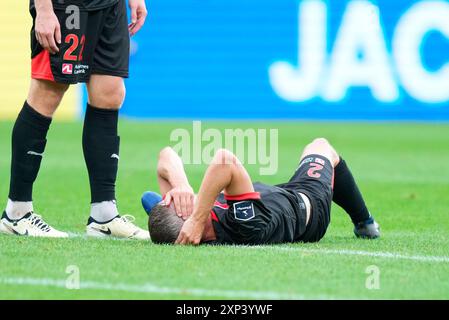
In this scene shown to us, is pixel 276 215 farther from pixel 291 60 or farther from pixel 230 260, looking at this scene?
pixel 291 60

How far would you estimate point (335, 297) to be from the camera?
3.87m

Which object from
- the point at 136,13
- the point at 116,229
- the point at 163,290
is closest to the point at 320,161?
the point at 116,229

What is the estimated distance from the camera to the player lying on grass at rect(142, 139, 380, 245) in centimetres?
482

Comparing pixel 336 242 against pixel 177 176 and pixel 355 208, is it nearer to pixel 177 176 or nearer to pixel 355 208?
pixel 355 208

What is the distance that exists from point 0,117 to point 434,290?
41.9 feet


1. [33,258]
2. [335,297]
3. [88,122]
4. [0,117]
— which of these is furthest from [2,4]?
[335,297]

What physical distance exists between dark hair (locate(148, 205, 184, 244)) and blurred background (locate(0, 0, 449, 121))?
10371 millimetres

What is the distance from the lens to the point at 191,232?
16.3 ft

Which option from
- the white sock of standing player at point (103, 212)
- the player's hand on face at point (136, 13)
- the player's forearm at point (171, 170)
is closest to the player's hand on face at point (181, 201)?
the player's forearm at point (171, 170)

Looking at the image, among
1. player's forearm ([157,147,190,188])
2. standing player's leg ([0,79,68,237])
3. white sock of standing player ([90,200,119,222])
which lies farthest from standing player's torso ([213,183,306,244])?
standing player's leg ([0,79,68,237])

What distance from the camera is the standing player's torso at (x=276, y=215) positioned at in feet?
16.4

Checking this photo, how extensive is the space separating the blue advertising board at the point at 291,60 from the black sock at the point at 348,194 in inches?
379

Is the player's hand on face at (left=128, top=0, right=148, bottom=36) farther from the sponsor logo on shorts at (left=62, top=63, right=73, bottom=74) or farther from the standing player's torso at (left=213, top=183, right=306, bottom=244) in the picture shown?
the standing player's torso at (left=213, top=183, right=306, bottom=244)

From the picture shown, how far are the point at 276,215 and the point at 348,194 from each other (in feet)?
2.34
